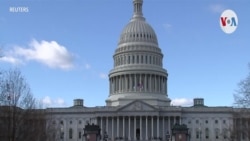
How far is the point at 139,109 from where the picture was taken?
153000 millimetres

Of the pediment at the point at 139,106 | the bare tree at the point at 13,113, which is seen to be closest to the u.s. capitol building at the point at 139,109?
the pediment at the point at 139,106

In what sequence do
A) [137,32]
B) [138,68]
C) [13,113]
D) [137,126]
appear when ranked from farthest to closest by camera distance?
[137,32]
[138,68]
[137,126]
[13,113]

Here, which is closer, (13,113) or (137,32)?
(13,113)

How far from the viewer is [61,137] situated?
159 metres

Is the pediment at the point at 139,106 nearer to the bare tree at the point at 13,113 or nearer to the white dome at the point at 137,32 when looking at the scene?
the white dome at the point at 137,32

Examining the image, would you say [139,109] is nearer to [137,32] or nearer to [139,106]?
[139,106]

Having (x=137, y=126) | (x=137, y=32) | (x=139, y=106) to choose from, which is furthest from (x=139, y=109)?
(x=137, y=32)

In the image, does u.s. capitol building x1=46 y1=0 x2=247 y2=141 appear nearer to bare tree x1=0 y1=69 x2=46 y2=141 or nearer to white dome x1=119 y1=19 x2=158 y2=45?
white dome x1=119 y1=19 x2=158 y2=45

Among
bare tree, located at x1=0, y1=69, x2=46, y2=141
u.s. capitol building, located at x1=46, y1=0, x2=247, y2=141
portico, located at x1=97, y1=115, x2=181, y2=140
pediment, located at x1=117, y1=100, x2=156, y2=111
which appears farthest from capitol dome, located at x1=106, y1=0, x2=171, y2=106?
bare tree, located at x1=0, y1=69, x2=46, y2=141

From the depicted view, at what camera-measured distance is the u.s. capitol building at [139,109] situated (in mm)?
153125

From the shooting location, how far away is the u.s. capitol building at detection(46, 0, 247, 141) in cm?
15312

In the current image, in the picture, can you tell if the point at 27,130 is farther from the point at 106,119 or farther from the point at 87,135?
the point at 106,119

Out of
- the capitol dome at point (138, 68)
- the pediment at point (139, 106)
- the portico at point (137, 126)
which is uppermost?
the capitol dome at point (138, 68)

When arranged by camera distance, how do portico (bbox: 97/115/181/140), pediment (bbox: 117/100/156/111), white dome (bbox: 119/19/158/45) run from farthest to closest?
white dome (bbox: 119/19/158/45) → pediment (bbox: 117/100/156/111) → portico (bbox: 97/115/181/140)
